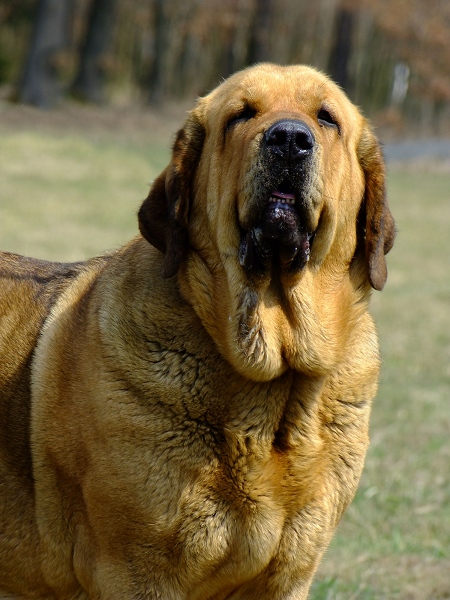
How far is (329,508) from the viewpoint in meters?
3.51

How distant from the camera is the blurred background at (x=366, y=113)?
5871mm

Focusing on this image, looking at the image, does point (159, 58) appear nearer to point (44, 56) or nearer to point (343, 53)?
point (343, 53)

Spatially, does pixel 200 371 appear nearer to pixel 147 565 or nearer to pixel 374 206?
pixel 147 565

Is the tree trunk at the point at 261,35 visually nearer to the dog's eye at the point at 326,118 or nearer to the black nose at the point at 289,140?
the dog's eye at the point at 326,118

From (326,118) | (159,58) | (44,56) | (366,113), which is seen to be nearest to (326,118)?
(326,118)

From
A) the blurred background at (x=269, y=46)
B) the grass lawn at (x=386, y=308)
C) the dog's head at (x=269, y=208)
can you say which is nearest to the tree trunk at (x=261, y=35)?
the blurred background at (x=269, y=46)

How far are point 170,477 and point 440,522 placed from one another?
9.61 ft

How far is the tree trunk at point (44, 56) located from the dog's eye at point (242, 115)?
25.2 metres

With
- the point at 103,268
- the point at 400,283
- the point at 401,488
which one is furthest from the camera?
the point at 400,283

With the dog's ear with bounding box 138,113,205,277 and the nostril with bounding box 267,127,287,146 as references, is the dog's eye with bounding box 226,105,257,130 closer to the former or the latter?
the dog's ear with bounding box 138,113,205,277

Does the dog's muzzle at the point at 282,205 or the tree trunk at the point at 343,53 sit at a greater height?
the tree trunk at the point at 343,53

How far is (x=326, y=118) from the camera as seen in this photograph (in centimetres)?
365

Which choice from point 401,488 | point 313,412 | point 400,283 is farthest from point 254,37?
point 313,412

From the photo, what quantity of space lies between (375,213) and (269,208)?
50 centimetres
